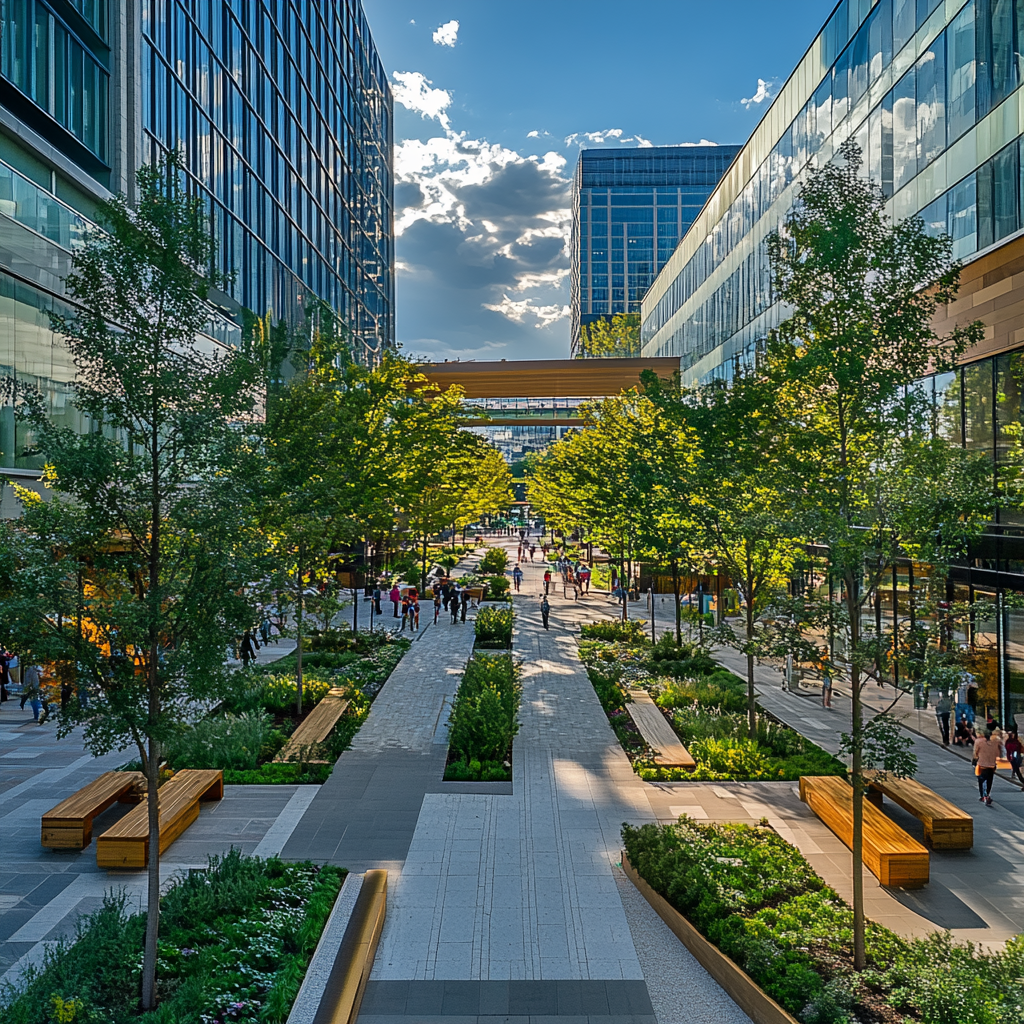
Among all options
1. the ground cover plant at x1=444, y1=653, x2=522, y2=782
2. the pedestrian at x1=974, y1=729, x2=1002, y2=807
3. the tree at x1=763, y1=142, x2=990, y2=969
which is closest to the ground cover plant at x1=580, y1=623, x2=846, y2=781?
the pedestrian at x1=974, y1=729, x2=1002, y2=807

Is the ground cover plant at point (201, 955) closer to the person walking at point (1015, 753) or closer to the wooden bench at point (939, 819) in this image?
the wooden bench at point (939, 819)

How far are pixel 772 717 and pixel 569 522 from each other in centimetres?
2906

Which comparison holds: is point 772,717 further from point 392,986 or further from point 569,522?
point 569,522

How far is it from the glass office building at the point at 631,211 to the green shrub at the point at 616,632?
151 m

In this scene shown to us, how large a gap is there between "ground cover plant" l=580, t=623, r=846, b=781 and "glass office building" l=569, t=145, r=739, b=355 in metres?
156

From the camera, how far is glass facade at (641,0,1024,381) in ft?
53.3

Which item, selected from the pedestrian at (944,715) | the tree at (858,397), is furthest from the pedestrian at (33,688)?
the pedestrian at (944,715)

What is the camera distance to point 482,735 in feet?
48.5

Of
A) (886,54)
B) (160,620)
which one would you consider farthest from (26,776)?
(886,54)

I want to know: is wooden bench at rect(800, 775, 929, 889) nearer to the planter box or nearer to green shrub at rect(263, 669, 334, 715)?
the planter box

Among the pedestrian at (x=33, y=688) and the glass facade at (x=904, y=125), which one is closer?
the pedestrian at (x=33, y=688)

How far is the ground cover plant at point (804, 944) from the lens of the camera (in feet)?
20.9

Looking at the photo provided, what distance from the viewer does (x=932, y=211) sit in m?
19.1

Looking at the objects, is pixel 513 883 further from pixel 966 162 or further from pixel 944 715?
pixel 966 162
